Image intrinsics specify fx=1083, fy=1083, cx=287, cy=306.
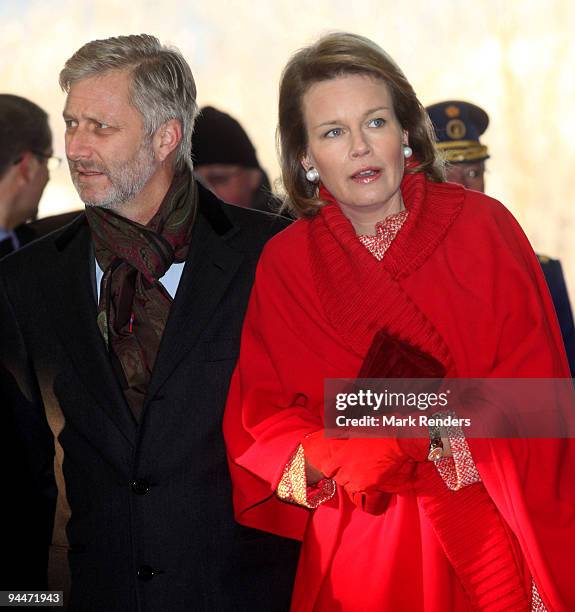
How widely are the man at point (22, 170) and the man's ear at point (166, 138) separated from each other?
1.04m

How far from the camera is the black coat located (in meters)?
2.37

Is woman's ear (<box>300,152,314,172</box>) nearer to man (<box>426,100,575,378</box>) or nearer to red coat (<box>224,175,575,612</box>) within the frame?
red coat (<box>224,175,575,612</box>)

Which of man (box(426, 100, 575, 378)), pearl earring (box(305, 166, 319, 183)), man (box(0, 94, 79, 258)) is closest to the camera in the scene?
pearl earring (box(305, 166, 319, 183))

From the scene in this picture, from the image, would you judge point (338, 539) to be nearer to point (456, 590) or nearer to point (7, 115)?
point (456, 590)

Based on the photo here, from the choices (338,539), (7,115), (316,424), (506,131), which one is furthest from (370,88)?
(506,131)

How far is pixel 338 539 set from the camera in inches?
84.3

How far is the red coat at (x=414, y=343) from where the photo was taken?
199 cm

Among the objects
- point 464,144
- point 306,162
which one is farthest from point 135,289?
point 464,144

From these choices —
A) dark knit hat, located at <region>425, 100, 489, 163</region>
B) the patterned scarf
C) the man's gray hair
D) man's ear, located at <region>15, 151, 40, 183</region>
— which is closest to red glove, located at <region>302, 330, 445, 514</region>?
the patterned scarf

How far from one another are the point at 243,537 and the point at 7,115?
188 centimetres

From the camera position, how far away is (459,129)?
364cm

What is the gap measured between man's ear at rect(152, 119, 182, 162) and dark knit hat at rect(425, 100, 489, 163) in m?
1.14

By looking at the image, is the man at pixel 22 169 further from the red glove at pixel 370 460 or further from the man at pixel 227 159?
the red glove at pixel 370 460

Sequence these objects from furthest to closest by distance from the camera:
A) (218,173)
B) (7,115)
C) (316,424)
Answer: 1. (218,173)
2. (7,115)
3. (316,424)
